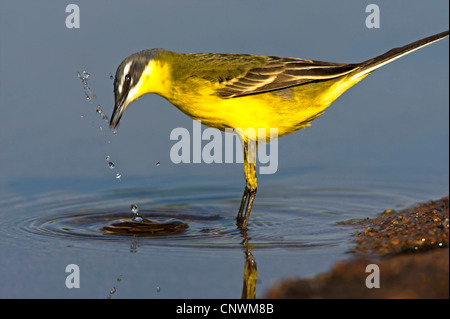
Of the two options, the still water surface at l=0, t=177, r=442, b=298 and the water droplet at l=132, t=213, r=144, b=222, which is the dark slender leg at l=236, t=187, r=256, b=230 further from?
the water droplet at l=132, t=213, r=144, b=222

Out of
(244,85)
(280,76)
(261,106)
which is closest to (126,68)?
(244,85)

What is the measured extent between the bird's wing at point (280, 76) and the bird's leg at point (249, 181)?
2.13 ft

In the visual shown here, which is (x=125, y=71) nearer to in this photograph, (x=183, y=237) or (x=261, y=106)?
(x=261, y=106)

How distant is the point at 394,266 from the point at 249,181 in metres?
3.22

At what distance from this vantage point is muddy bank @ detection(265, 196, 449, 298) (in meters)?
6.37

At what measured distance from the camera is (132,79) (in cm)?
899

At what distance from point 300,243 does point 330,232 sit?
27.3 inches

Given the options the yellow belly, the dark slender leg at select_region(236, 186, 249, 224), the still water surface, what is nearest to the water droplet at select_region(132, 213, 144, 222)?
the still water surface

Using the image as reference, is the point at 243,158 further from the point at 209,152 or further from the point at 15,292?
the point at 15,292

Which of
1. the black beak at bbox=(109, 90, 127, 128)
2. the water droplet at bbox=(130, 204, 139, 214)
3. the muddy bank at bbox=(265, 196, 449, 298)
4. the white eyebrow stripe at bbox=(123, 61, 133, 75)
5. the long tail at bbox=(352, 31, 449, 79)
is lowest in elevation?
the muddy bank at bbox=(265, 196, 449, 298)

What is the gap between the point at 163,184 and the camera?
1141cm

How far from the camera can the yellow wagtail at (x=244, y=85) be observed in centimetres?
906

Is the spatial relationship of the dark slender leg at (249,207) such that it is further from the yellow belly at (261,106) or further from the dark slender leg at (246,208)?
the yellow belly at (261,106)
